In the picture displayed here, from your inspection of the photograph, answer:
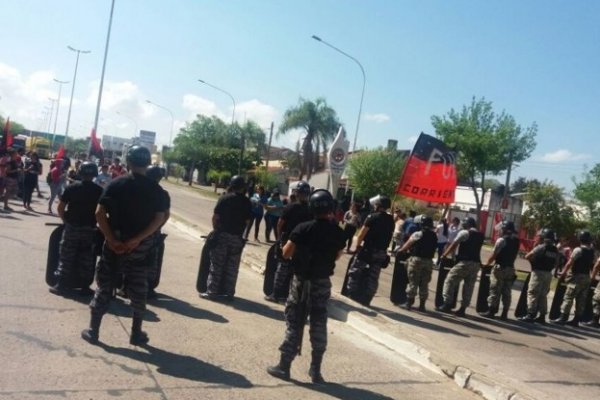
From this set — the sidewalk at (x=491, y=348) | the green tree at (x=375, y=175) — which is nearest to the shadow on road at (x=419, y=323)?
the sidewalk at (x=491, y=348)

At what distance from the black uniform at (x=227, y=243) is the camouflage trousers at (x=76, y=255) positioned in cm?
168

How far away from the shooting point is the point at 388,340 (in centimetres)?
748

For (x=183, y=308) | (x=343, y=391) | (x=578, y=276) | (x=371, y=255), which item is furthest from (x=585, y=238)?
(x=343, y=391)

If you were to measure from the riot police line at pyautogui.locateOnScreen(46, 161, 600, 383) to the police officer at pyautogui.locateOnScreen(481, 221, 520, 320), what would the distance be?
18 mm

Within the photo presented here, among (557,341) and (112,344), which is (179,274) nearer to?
(112,344)

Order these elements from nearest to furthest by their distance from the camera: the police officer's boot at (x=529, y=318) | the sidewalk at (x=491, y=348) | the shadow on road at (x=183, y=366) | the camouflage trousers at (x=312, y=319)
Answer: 1. the shadow on road at (x=183, y=366)
2. the camouflage trousers at (x=312, y=319)
3. the sidewalk at (x=491, y=348)
4. the police officer's boot at (x=529, y=318)

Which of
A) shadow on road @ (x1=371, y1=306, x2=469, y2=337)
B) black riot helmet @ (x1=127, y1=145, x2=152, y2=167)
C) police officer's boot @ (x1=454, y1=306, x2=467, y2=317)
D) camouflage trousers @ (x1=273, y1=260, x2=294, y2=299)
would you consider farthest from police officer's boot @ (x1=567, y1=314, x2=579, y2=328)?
black riot helmet @ (x1=127, y1=145, x2=152, y2=167)

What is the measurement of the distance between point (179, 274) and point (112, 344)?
182 inches

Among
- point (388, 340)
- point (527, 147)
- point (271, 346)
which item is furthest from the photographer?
point (527, 147)

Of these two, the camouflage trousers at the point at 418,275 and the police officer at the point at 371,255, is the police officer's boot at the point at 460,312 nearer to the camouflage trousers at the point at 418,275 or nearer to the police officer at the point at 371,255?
the camouflage trousers at the point at 418,275

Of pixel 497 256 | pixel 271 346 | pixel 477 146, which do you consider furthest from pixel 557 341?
pixel 477 146

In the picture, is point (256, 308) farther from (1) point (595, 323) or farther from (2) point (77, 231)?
(1) point (595, 323)

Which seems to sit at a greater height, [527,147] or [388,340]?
[527,147]

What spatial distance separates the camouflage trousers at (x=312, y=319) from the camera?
18.3 ft
